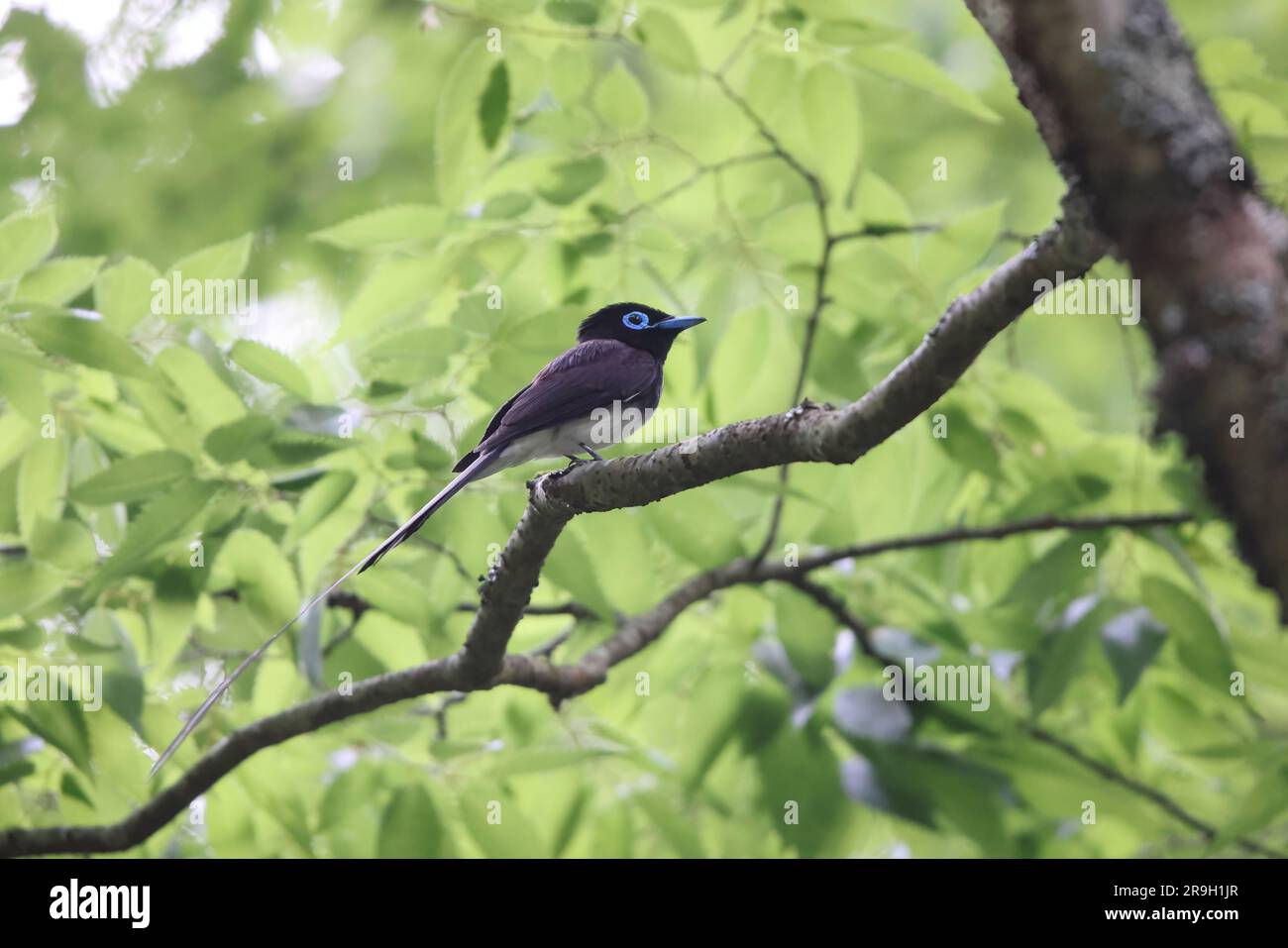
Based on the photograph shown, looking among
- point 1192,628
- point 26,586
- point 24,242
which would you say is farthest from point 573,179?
point 1192,628

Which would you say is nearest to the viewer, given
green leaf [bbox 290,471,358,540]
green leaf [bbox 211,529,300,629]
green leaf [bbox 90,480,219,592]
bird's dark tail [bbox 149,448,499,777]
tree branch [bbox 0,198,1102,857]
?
tree branch [bbox 0,198,1102,857]

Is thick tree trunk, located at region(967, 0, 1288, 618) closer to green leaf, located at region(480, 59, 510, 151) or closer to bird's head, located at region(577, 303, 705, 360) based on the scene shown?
bird's head, located at region(577, 303, 705, 360)

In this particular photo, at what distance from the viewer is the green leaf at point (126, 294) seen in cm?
336

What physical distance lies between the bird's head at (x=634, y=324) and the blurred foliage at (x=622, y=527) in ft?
0.47

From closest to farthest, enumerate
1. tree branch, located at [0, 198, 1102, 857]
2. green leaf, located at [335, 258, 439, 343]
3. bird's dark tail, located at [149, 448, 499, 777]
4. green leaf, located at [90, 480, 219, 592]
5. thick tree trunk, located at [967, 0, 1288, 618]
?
thick tree trunk, located at [967, 0, 1288, 618] < tree branch, located at [0, 198, 1102, 857] < bird's dark tail, located at [149, 448, 499, 777] < green leaf, located at [90, 480, 219, 592] < green leaf, located at [335, 258, 439, 343]

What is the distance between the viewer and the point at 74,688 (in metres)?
3.35

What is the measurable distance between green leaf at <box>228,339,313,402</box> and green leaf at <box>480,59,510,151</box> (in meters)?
0.93

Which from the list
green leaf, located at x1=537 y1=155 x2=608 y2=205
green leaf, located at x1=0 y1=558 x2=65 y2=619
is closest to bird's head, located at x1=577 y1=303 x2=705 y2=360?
green leaf, located at x1=537 y1=155 x2=608 y2=205

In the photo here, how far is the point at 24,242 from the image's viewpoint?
3375mm

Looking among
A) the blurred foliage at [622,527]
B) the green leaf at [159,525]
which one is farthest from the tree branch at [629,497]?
the green leaf at [159,525]

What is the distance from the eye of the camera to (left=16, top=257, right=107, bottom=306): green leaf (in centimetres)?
345

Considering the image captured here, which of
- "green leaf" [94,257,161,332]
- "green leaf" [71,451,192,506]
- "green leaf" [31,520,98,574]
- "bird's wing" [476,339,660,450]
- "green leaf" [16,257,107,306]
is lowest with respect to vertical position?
"green leaf" [31,520,98,574]

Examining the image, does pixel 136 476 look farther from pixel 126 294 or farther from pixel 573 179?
pixel 573 179

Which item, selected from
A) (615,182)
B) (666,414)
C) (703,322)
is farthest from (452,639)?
(615,182)
